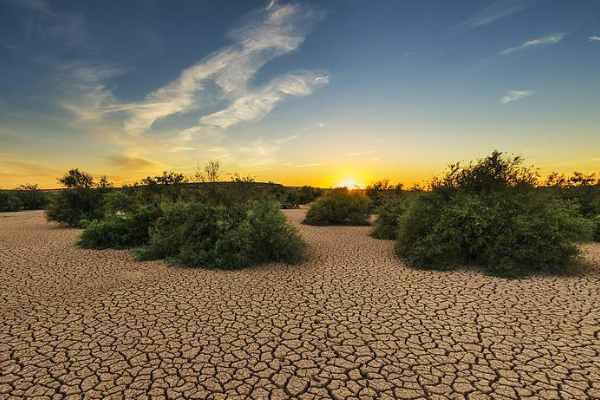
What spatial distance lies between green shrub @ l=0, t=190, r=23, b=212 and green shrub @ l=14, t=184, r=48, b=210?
38 cm

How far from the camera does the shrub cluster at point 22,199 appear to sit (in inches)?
1051

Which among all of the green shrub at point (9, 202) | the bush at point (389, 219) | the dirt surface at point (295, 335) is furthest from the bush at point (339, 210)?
the green shrub at point (9, 202)

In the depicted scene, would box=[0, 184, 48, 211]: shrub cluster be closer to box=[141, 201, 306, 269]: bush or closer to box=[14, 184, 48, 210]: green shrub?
box=[14, 184, 48, 210]: green shrub

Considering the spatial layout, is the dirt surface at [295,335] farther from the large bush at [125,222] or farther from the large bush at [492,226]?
the large bush at [125,222]

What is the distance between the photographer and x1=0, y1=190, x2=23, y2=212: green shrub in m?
26.5

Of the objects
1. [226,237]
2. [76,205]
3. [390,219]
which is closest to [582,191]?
[390,219]

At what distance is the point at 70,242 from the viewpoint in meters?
11.5

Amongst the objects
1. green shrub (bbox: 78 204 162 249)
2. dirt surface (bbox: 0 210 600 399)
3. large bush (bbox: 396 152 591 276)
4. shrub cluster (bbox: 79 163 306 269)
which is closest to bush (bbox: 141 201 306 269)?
shrub cluster (bbox: 79 163 306 269)

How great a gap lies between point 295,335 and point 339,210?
1343cm

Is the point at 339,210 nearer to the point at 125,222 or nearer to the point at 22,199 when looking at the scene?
the point at 125,222

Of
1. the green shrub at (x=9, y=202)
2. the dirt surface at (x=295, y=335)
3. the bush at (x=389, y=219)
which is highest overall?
the green shrub at (x=9, y=202)

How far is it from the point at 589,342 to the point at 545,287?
2.55 metres

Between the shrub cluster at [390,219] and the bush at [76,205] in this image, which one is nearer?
the shrub cluster at [390,219]

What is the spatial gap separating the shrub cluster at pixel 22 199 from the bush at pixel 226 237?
87.7 feet
